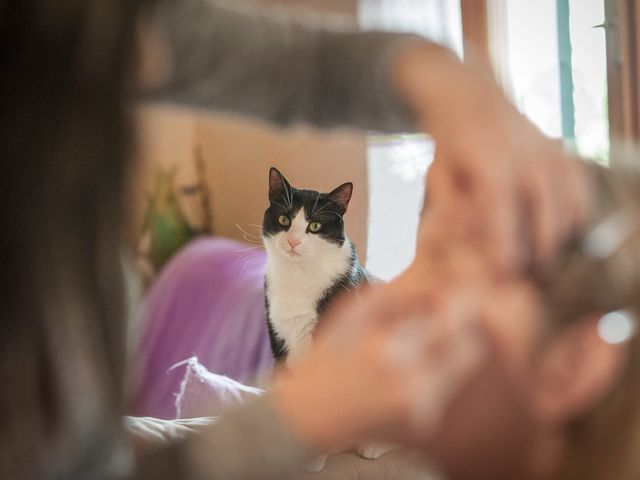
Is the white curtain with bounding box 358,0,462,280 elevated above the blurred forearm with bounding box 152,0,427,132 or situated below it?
below

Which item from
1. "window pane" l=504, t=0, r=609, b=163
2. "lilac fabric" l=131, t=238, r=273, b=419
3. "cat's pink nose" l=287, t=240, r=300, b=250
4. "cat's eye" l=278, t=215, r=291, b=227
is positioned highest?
"window pane" l=504, t=0, r=609, b=163

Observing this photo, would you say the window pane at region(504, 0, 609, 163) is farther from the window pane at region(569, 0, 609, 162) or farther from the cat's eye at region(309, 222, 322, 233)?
the cat's eye at region(309, 222, 322, 233)

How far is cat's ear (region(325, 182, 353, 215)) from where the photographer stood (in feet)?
1.55

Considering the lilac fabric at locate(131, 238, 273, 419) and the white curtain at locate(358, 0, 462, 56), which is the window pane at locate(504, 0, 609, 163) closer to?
the white curtain at locate(358, 0, 462, 56)

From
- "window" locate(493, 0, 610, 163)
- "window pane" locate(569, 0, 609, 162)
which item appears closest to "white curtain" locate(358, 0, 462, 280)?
"window" locate(493, 0, 610, 163)

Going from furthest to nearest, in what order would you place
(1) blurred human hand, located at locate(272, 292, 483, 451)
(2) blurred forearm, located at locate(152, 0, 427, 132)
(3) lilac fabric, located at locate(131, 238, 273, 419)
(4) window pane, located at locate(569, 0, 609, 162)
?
1. (4) window pane, located at locate(569, 0, 609, 162)
2. (3) lilac fabric, located at locate(131, 238, 273, 419)
3. (2) blurred forearm, located at locate(152, 0, 427, 132)
4. (1) blurred human hand, located at locate(272, 292, 483, 451)

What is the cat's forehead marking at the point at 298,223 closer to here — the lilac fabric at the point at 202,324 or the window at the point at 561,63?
the lilac fabric at the point at 202,324

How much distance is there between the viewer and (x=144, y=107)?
0.35 metres

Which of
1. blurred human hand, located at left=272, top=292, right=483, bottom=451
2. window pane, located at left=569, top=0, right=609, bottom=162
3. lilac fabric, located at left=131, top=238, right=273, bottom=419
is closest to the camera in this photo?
blurred human hand, located at left=272, top=292, right=483, bottom=451

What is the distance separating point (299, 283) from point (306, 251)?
0.02m

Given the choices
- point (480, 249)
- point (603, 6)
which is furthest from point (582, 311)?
point (603, 6)

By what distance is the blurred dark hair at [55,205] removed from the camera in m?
0.28

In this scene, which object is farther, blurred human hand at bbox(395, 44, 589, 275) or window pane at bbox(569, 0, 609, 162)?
window pane at bbox(569, 0, 609, 162)

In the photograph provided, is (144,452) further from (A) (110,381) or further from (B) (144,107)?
(B) (144,107)
